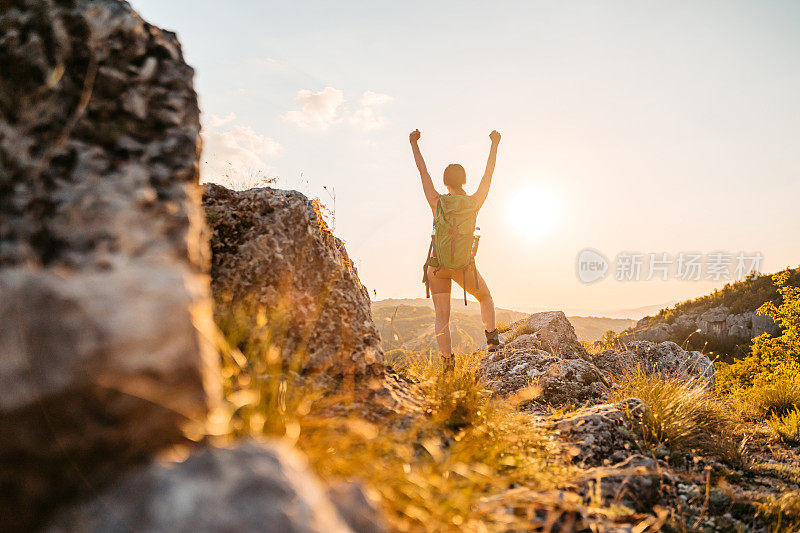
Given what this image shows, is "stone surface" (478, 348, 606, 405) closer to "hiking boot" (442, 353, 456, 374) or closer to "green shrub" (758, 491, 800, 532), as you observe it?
"hiking boot" (442, 353, 456, 374)

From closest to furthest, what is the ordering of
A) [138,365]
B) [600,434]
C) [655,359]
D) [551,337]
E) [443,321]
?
[138,365]
[600,434]
[443,321]
[551,337]
[655,359]

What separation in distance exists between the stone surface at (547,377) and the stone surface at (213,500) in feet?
16.4

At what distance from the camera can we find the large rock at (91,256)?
1.27m

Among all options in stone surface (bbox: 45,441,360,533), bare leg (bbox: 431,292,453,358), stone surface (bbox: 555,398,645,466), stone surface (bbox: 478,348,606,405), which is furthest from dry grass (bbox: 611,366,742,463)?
stone surface (bbox: 45,441,360,533)

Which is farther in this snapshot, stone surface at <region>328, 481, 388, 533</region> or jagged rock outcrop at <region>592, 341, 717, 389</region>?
jagged rock outcrop at <region>592, 341, 717, 389</region>

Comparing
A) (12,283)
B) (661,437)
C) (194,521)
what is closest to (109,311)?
(12,283)

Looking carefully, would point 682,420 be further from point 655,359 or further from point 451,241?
→ point 655,359

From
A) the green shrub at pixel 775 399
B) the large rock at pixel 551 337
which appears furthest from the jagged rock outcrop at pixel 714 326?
the green shrub at pixel 775 399

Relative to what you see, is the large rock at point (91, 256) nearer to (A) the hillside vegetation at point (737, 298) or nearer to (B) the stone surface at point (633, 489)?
(B) the stone surface at point (633, 489)

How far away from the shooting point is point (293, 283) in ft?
12.0

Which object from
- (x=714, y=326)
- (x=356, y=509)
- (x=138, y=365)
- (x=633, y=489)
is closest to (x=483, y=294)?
(x=633, y=489)

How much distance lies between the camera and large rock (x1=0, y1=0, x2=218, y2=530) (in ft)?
4.17

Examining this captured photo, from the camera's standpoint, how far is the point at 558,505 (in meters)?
2.26

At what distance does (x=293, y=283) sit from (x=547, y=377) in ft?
17.4
